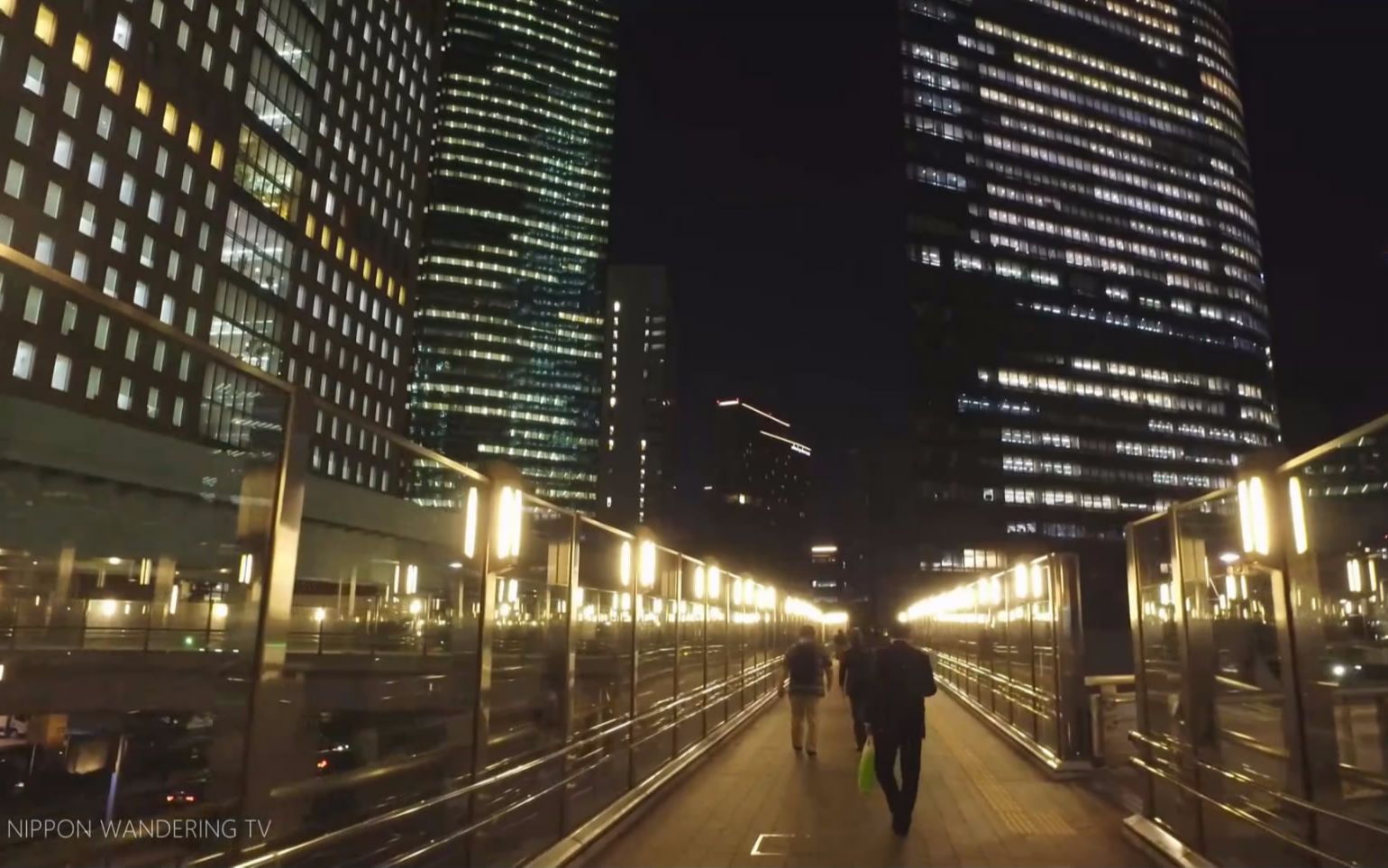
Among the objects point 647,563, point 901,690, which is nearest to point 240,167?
point 647,563

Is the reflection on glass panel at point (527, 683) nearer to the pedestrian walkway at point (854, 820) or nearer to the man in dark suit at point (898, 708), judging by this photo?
the pedestrian walkway at point (854, 820)

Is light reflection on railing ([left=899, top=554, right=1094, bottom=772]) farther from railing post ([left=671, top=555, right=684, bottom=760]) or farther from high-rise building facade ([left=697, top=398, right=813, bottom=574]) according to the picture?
high-rise building facade ([left=697, top=398, right=813, bottom=574])

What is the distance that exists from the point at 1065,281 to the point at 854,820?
10461 cm

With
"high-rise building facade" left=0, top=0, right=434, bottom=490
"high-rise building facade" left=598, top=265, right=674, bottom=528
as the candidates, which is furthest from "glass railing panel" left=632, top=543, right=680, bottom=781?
"high-rise building facade" left=598, top=265, right=674, bottom=528

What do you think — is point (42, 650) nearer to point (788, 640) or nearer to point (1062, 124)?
point (788, 640)

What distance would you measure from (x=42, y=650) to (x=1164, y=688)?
648 centimetres

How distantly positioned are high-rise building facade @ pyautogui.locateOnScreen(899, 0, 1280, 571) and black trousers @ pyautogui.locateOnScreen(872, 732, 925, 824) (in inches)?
3420

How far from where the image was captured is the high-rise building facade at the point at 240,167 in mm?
42281

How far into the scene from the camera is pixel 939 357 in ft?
314

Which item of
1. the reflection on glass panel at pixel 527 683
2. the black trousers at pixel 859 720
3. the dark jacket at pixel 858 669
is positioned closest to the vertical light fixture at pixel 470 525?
the reflection on glass panel at pixel 527 683

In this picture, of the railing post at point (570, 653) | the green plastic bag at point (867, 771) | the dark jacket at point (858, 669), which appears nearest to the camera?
the railing post at point (570, 653)

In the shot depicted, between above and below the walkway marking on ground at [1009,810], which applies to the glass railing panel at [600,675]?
above

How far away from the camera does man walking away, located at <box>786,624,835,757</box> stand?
10.7m

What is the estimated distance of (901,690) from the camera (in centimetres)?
728
